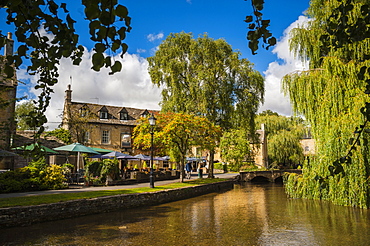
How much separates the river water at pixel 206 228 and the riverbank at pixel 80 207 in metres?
0.41

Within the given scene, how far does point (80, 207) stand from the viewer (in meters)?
13.5

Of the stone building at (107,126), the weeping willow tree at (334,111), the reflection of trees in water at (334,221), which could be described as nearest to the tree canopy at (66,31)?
the reflection of trees in water at (334,221)

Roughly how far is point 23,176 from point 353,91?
60.1ft

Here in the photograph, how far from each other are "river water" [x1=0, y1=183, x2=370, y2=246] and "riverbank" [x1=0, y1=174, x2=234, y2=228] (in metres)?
0.41

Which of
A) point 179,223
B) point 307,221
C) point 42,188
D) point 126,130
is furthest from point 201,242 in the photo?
point 126,130

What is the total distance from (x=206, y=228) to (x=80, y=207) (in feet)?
19.0

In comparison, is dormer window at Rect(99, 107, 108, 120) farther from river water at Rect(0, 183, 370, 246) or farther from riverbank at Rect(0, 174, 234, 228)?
river water at Rect(0, 183, 370, 246)

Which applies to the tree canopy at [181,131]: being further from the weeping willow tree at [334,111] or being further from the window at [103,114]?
the window at [103,114]

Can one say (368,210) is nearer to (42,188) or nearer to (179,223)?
(179,223)

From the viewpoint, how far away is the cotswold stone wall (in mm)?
11078

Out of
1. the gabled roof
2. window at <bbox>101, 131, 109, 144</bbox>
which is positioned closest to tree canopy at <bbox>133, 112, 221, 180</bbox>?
window at <bbox>101, 131, 109, 144</bbox>

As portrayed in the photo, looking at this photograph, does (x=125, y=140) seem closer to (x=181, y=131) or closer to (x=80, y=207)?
(x=181, y=131)

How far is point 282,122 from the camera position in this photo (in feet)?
183

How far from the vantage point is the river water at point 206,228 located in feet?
31.1
